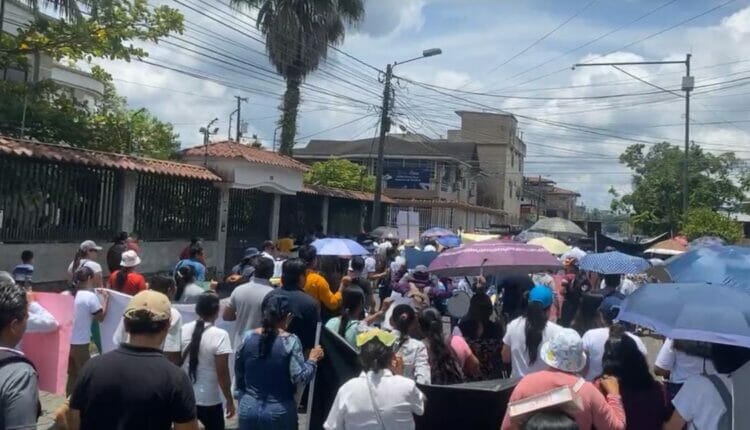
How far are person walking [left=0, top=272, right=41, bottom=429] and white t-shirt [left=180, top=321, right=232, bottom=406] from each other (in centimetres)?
232

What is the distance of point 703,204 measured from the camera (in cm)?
4475

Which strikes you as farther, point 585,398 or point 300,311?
point 300,311

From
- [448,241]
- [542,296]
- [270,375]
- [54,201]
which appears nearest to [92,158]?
[54,201]

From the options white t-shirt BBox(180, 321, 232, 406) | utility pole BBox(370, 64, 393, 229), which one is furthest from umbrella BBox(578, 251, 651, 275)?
utility pole BBox(370, 64, 393, 229)

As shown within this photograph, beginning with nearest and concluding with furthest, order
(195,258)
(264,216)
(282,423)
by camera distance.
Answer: (282,423) < (195,258) < (264,216)

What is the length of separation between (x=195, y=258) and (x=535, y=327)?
17.5 ft

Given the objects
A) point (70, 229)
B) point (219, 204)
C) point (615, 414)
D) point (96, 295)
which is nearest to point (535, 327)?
point (615, 414)

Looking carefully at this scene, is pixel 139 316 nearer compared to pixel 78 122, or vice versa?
pixel 139 316

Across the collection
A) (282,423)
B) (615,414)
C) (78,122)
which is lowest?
(282,423)

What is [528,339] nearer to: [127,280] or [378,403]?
[378,403]

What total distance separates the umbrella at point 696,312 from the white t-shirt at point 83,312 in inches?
185

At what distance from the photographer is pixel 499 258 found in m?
9.10

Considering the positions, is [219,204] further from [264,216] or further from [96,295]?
[96,295]

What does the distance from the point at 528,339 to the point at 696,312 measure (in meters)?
1.65
